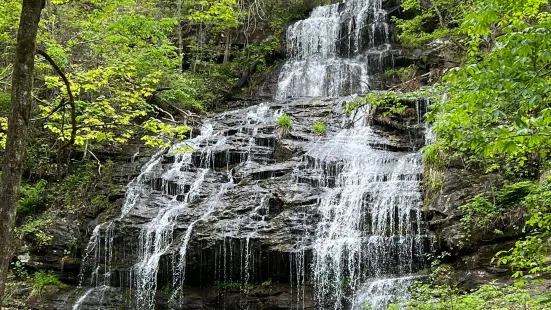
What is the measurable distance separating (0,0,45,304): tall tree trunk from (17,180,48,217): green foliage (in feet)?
42.8

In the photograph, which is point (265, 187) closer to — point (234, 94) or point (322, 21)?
point (234, 94)

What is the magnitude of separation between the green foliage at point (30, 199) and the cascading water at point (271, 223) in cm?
323

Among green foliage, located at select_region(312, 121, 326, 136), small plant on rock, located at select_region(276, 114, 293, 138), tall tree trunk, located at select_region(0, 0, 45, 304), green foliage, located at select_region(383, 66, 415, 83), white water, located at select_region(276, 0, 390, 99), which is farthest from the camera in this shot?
white water, located at select_region(276, 0, 390, 99)

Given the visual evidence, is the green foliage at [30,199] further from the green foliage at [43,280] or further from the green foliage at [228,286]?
the green foliage at [228,286]

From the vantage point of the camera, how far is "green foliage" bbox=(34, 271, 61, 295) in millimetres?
13320

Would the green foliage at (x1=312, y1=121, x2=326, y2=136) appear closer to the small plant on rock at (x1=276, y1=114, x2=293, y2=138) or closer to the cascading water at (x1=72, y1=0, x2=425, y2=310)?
the cascading water at (x1=72, y1=0, x2=425, y2=310)

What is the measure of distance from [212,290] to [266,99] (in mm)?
11683

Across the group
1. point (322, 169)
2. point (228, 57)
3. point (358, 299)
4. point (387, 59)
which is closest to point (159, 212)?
point (322, 169)

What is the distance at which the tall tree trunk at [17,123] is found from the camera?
13.9 feet

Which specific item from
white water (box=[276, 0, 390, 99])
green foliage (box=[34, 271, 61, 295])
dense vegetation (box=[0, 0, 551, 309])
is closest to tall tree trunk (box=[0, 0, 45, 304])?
dense vegetation (box=[0, 0, 551, 309])

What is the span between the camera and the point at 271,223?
1271 cm

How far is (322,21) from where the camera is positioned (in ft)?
82.5

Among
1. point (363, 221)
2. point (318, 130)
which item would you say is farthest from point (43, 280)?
point (318, 130)

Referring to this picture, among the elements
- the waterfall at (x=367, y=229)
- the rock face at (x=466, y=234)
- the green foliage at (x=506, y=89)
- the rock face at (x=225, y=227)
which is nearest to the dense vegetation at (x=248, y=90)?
the green foliage at (x=506, y=89)
